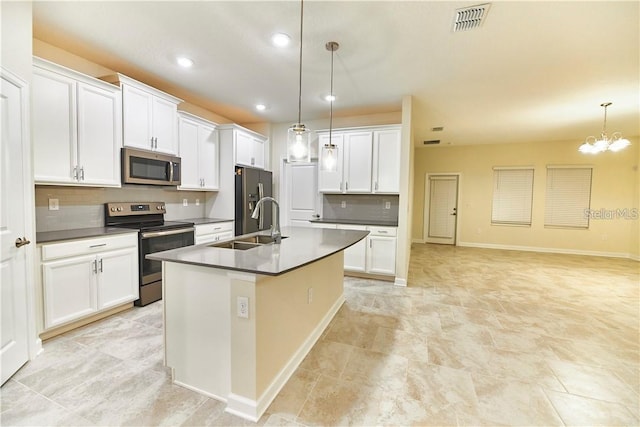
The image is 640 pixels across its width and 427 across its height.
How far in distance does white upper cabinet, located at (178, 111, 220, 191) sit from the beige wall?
5471 mm

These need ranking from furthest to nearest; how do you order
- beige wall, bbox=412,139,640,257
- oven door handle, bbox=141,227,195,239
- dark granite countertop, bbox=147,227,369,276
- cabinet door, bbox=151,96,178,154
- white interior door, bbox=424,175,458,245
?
white interior door, bbox=424,175,458,245, beige wall, bbox=412,139,640,257, cabinet door, bbox=151,96,178,154, oven door handle, bbox=141,227,195,239, dark granite countertop, bbox=147,227,369,276

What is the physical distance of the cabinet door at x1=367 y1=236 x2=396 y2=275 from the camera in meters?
4.11

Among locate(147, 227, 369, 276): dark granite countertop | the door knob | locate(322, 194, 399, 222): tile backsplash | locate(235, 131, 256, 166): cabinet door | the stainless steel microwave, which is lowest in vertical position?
locate(147, 227, 369, 276): dark granite countertop

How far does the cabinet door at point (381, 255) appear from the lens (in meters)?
4.11

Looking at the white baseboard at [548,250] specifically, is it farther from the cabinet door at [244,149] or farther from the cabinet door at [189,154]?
the cabinet door at [189,154]

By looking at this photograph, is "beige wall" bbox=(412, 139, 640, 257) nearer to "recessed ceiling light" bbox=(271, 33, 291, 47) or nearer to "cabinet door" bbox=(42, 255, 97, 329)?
"recessed ceiling light" bbox=(271, 33, 291, 47)

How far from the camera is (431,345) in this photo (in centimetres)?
243

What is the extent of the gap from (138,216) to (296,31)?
284 cm

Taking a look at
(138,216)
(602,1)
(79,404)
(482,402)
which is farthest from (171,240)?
(602,1)

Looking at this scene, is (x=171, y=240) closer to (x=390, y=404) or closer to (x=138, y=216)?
(x=138, y=216)

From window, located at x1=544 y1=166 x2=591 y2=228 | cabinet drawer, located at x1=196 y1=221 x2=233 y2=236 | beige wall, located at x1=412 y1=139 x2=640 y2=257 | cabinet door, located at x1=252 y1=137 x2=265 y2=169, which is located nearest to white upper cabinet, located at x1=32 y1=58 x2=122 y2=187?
cabinet drawer, located at x1=196 y1=221 x2=233 y2=236

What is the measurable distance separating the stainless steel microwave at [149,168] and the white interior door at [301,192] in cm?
209

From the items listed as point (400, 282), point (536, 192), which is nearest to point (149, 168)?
point (400, 282)


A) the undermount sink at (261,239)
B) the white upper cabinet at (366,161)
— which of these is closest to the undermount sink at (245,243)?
the undermount sink at (261,239)
